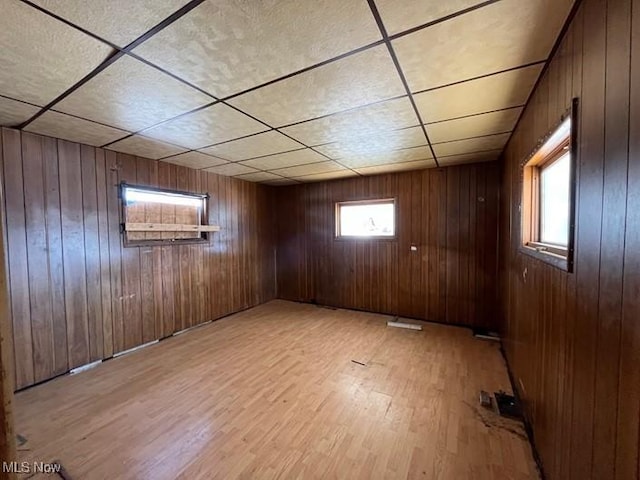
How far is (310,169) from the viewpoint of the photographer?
13.3ft

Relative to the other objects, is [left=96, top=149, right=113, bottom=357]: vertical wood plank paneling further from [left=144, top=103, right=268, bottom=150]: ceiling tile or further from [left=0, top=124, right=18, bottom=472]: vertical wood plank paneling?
[left=0, top=124, right=18, bottom=472]: vertical wood plank paneling

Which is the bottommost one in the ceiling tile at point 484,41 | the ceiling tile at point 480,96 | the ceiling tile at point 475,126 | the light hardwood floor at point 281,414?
the light hardwood floor at point 281,414

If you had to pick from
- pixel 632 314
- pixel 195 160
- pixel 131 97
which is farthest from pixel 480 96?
pixel 195 160

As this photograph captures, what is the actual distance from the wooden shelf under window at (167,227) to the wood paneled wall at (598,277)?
3.81 metres

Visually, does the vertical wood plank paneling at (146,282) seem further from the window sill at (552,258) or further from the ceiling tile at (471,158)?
the window sill at (552,258)

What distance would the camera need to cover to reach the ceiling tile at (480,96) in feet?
5.57

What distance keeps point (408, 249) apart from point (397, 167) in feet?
4.13

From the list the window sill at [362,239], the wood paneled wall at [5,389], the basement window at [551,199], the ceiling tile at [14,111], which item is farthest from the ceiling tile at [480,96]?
the ceiling tile at [14,111]

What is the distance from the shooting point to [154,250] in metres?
3.46

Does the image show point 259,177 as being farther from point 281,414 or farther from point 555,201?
point 555,201

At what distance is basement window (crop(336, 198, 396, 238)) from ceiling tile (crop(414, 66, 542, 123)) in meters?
2.25

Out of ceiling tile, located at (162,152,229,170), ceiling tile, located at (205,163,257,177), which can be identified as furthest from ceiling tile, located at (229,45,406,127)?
ceiling tile, located at (205,163,257,177)

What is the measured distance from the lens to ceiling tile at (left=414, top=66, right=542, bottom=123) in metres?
1.70

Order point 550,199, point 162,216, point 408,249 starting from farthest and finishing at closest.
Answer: point 408,249 → point 162,216 → point 550,199
